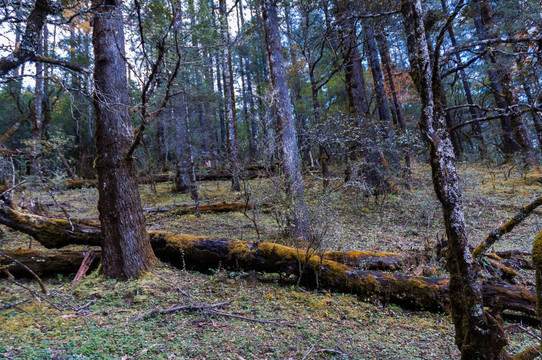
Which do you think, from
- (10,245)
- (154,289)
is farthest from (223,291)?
(10,245)

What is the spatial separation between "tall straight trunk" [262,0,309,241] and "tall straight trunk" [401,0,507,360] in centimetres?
289

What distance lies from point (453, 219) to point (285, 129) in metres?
4.26

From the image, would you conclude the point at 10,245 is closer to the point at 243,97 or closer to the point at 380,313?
the point at 380,313

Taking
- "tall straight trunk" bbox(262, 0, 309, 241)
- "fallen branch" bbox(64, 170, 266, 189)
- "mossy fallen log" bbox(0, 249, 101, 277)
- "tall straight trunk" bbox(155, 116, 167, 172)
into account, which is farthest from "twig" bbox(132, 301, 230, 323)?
"tall straight trunk" bbox(155, 116, 167, 172)

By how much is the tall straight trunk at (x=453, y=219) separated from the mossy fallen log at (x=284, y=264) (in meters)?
1.79

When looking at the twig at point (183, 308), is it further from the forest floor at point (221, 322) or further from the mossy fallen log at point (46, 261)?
the mossy fallen log at point (46, 261)

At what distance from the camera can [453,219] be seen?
200cm

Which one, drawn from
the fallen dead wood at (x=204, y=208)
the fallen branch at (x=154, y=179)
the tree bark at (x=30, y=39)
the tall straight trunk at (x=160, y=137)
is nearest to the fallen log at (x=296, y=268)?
the tree bark at (x=30, y=39)

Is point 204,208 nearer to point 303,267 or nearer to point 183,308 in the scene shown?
point 303,267

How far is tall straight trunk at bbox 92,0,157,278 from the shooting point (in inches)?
151

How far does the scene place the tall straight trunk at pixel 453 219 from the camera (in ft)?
6.04

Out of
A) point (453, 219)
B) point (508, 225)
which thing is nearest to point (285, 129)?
point (453, 219)

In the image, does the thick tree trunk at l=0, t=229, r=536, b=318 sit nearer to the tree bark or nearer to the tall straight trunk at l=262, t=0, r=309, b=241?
the tall straight trunk at l=262, t=0, r=309, b=241

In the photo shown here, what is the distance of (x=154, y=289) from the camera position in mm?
3621
